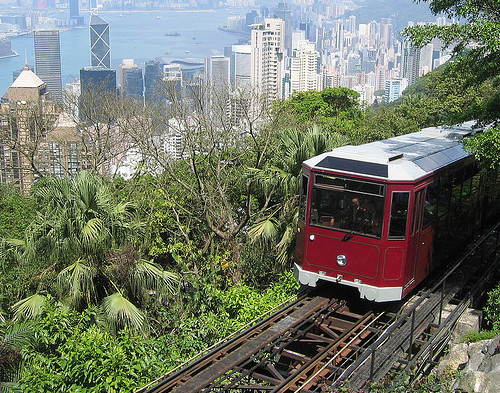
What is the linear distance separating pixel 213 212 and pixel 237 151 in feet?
7.66

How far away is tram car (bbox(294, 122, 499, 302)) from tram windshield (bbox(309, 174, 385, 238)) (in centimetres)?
1

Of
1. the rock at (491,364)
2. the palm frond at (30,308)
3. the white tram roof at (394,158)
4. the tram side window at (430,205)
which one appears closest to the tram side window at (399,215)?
the white tram roof at (394,158)

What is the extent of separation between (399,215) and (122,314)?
14.4ft

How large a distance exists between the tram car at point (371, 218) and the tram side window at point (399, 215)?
0.01 metres

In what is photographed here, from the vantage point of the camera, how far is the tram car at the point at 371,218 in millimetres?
8805

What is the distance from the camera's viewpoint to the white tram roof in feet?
29.0

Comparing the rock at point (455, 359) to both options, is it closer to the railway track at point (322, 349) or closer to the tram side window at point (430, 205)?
the railway track at point (322, 349)

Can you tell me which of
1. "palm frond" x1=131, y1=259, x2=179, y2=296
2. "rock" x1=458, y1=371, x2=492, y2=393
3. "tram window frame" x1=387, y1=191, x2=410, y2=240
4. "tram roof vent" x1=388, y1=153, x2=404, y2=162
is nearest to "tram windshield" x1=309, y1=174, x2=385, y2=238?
"tram window frame" x1=387, y1=191, x2=410, y2=240

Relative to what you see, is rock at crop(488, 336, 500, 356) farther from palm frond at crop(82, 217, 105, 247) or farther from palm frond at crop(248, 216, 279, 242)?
palm frond at crop(82, 217, 105, 247)

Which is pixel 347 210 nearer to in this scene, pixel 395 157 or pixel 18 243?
pixel 395 157

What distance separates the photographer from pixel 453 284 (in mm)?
10938

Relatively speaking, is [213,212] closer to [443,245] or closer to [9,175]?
[443,245]

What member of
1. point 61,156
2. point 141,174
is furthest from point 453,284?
point 61,156

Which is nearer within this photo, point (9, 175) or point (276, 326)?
point (276, 326)
